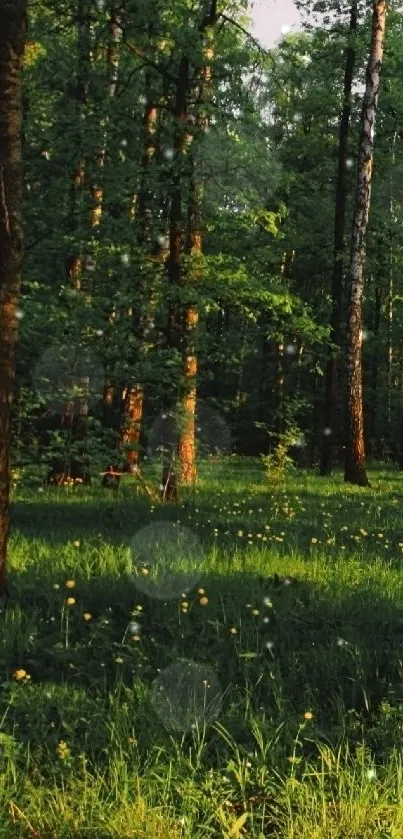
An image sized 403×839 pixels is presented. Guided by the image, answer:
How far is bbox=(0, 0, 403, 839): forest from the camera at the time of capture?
3605 millimetres

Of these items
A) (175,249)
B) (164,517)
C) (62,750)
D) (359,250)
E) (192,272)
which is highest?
(359,250)

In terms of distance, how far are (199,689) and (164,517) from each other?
549 centimetres

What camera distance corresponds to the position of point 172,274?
12.1 metres

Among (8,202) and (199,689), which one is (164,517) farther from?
(199,689)

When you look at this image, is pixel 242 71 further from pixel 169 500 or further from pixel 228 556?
pixel 228 556

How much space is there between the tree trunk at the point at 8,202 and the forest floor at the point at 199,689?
1.19 metres

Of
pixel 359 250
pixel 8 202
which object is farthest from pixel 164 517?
pixel 359 250

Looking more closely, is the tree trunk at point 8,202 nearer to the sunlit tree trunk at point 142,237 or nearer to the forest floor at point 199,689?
the forest floor at point 199,689

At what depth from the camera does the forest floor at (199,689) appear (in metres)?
3.39

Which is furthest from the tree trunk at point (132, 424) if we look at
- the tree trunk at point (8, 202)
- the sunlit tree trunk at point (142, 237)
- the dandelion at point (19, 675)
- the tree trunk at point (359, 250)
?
the dandelion at point (19, 675)

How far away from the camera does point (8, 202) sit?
5.71m

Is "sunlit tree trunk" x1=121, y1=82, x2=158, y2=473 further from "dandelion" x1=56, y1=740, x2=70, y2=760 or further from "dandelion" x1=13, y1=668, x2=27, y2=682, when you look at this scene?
"dandelion" x1=56, y1=740, x2=70, y2=760

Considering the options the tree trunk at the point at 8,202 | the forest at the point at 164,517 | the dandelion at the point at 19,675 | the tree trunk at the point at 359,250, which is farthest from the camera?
the tree trunk at the point at 359,250

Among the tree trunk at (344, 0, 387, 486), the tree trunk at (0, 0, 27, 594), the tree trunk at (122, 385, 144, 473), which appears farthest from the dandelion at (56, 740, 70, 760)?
the tree trunk at (344, 0, 387, 486)
